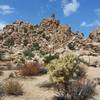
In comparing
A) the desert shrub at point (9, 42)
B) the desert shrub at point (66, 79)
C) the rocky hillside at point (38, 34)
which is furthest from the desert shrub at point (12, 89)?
the desert shrub at point (9, 42)

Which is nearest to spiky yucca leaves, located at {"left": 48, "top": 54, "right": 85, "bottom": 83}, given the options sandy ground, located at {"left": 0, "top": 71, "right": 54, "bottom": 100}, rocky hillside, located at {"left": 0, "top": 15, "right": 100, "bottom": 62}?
sandy ground, located at {"left": 0, "top": 71, "right": 54, "bottom": 100}

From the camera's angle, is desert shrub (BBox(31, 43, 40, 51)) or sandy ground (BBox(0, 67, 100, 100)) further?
desert shrub (BBox(31, 43, 40, 51))

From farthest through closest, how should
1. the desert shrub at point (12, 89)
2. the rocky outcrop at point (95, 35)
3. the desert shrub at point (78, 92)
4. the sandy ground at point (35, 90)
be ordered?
1. the rocky outcrop at point (95, 35)
2. the desert shrub at point (12, 89)
3. the sandy ground at point (35, 90)
4. the desert shrub at point (78, 92)

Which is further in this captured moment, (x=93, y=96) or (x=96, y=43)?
(x=96, y=43)

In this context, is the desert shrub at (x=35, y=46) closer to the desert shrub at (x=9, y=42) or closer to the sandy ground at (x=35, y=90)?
the desert shrub at (x=9, y=42)

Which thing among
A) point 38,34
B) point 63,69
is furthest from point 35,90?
point 38,34

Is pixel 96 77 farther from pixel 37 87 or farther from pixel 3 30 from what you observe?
pixel 3 30

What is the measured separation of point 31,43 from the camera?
6156 cm

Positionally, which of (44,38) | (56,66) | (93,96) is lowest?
(93,96)

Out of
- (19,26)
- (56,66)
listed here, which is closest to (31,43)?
(19,26)

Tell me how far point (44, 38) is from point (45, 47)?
18.1ft

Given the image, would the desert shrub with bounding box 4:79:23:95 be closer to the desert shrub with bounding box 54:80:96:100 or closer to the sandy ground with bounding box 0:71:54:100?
the sandy ground with bounding box 0:71:54:100

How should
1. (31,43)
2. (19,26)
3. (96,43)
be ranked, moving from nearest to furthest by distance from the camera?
(96,43) → (31,43) → (19,26)

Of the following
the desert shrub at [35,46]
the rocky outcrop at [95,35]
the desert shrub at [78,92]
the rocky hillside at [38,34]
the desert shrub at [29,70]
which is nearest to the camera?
the desert shrub at [78,92]
